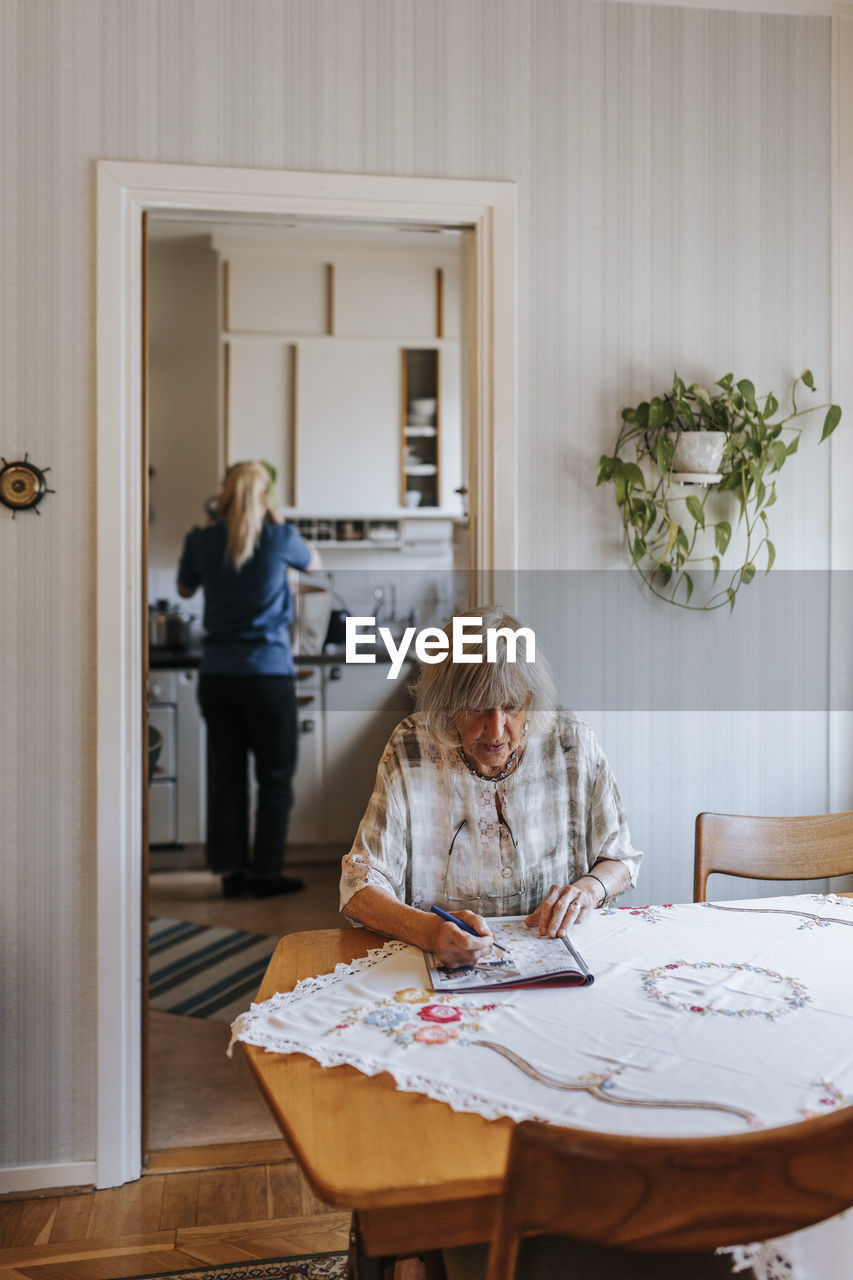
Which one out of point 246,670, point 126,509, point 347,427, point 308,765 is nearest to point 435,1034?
point 126,509

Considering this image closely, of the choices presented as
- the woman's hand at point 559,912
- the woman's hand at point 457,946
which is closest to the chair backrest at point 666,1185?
the woman's hand at point 457,946

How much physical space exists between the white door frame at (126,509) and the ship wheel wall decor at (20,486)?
5.2 inches

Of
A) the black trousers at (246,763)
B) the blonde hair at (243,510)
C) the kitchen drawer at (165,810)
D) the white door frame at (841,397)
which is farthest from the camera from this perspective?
the kitchen drawer at (165,810)

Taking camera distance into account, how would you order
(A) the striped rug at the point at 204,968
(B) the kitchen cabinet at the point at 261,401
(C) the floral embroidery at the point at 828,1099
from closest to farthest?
(C) the floral embroidery at the point at 828,1099 → (A) the striped rug at the point at 204,968 → (B) the kitchen cabinet at the point at 261,401

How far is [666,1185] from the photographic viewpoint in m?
0.81

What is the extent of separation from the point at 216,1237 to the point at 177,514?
344cm

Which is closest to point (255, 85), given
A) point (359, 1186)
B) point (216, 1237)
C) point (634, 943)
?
point (634, 943)

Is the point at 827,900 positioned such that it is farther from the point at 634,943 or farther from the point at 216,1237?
the point at 216,1237

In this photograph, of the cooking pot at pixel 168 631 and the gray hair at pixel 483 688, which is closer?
the gray hair at pixel 483 688

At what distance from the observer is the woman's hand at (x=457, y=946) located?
1.35 m

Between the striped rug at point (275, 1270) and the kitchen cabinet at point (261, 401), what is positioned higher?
the kitchen cabinet at point (261, 401)

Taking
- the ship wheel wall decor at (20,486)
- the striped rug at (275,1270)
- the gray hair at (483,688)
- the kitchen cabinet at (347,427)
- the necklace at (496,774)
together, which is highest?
the kitchen cabinet at (347,427)

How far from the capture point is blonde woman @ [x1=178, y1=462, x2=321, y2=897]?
12.4ft

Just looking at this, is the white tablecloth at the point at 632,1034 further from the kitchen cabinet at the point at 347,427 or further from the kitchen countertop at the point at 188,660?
the kitchen cabinet at the point at 347,427
